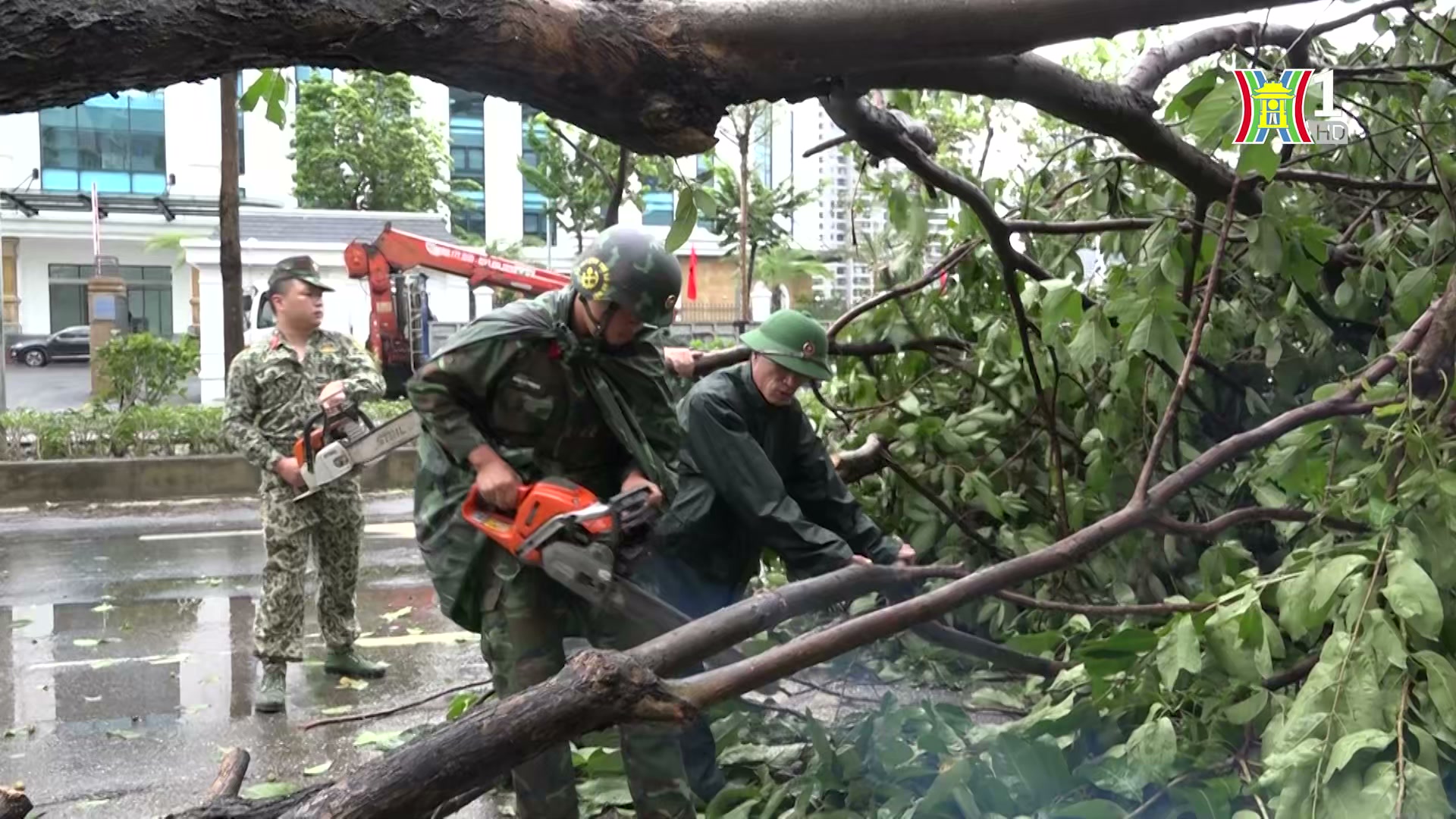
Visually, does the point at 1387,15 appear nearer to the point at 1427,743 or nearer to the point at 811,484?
the point at 811,484

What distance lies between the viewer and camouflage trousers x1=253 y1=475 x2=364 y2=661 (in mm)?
5168

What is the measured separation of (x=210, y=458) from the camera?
432 inches

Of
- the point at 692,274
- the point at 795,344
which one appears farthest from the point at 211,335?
the point at 795,344

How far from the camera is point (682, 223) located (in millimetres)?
3096

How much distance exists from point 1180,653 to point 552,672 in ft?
5.19

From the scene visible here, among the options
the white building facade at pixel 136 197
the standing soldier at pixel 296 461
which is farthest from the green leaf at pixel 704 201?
the white building facade at pixel 136 197

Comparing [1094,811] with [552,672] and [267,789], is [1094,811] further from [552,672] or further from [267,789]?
[267,789]

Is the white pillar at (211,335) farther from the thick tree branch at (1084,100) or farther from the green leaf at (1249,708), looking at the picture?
the green leaf at (1249,708)

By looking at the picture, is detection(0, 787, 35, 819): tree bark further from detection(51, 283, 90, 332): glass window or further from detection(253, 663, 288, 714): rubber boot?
detection(51, 283, 90, 332): glass window

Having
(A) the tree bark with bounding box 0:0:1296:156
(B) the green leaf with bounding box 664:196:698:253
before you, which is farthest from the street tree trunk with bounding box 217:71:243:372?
(A) the tree bark with bounding box 0:0:1296:156

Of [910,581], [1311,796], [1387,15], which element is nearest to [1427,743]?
[1311,796]

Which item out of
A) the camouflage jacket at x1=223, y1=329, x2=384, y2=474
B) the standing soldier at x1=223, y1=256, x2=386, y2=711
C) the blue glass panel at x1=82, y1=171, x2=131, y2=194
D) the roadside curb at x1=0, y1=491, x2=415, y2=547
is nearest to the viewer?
the standing soldier at x1=223, y1=256, x2=386, y2=711

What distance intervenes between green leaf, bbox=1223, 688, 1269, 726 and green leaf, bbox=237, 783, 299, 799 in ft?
8.91

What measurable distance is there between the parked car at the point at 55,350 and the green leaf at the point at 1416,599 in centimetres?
3339
